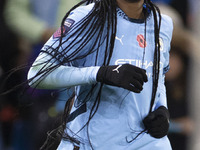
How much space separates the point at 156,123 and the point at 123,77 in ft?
1.11

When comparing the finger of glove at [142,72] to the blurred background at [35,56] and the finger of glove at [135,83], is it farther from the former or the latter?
the blurred background at [35,56]

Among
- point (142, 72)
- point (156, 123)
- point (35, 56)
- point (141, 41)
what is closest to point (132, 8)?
point (141, 41)

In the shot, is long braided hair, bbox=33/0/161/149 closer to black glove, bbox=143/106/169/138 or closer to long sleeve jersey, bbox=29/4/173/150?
long sleeve jersey, bbox=29/4/173/150

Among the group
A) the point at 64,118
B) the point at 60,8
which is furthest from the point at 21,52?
the point at 64,118

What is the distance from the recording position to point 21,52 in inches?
171

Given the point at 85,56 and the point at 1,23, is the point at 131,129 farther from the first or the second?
the point at 1,23

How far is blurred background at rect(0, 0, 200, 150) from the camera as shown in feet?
12.7

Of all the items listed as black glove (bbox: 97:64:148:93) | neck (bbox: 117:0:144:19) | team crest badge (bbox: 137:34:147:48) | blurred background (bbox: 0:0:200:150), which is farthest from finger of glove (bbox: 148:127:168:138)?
blurred background (bbox: 0:0:200:150)

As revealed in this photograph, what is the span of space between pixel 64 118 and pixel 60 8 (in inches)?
56.2

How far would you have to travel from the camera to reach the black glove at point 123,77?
2307mm

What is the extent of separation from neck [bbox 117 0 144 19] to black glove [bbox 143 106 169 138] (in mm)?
470

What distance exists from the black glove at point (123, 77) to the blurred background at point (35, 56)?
1.23 meters

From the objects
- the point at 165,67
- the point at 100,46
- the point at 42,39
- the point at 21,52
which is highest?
the point at 100,46

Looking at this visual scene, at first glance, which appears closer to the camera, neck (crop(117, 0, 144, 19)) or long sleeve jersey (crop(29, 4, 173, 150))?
long sleeve jersey (crop(29, 4, 173, 150))
